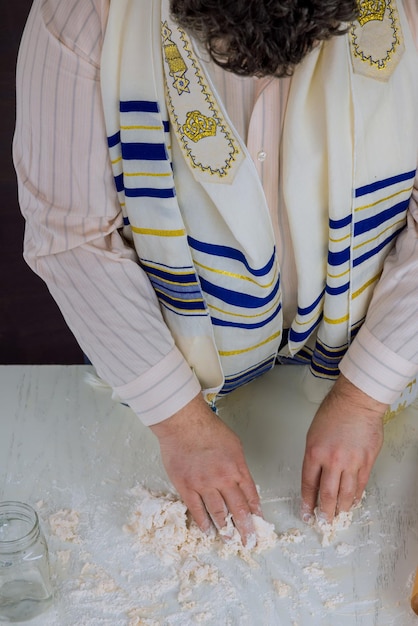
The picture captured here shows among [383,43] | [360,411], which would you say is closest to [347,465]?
[360,411]

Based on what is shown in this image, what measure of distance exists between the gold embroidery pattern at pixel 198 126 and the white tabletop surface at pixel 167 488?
0.46 m

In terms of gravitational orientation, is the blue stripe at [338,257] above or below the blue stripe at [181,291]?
above

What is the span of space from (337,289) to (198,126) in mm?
304

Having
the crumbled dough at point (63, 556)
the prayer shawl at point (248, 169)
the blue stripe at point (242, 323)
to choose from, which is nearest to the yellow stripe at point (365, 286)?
the prayer shawl at point (248, 169)

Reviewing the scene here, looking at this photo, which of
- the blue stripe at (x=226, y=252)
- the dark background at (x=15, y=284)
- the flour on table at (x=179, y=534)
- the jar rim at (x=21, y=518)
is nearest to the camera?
the jar rim at (x=21, y=518)

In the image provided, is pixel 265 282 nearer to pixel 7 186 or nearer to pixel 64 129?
pixel 64 129

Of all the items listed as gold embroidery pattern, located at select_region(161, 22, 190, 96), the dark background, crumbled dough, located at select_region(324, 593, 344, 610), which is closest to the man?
gold embroidery pattern, located at select_region(161, 22, 190, 96)

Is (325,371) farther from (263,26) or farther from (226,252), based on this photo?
(263,26)

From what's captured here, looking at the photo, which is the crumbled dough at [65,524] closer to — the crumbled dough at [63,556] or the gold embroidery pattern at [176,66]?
the crumbled dough at [63,556]

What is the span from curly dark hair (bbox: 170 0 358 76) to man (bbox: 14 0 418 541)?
0.19m

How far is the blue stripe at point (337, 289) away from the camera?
125 cm

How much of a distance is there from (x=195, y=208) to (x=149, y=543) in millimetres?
446

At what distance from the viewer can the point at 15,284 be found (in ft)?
6.98

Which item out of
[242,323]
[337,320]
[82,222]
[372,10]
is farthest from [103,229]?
[372,10]
